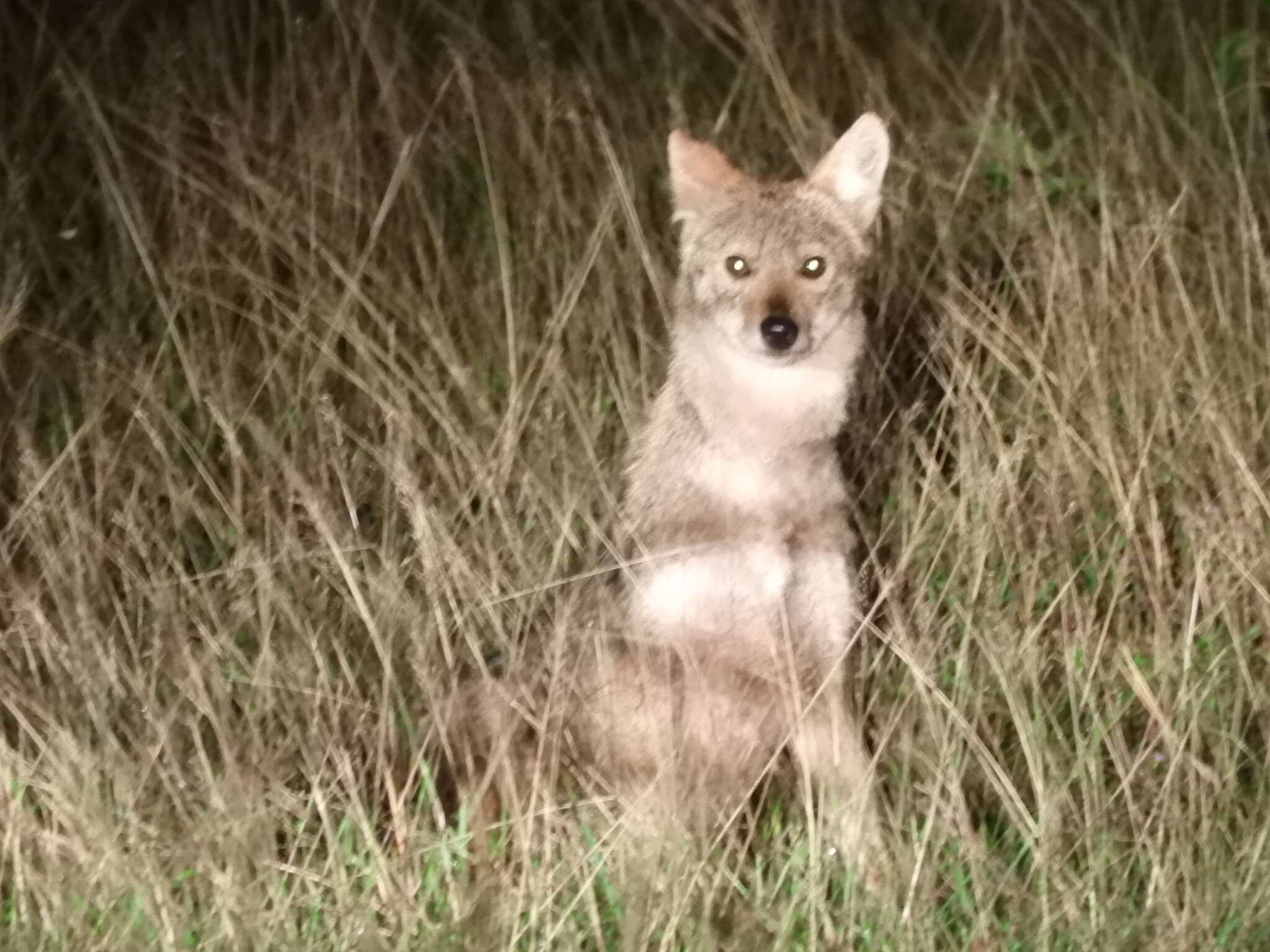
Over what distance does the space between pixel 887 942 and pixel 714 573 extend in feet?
2.83

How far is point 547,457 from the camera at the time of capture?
474cm

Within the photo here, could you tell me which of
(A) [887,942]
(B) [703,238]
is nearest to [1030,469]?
(B) [703,238]

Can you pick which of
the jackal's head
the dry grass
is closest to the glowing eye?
the jackal's head

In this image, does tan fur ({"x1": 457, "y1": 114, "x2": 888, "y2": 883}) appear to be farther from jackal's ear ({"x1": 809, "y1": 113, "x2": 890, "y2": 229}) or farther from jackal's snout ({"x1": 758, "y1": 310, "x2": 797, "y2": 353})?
jackal's ear ({"x1": 809, "y1": 113, "x2": 890, "y2": 229})

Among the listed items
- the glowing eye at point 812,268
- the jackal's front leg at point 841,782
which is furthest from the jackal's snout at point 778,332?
the jackal's front leg at point 841,782

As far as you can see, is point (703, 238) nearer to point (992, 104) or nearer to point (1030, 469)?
point (1030, 469)

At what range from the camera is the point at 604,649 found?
3.98m

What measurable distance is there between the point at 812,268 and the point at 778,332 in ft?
Result: 0.89

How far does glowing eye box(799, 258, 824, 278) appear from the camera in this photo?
4.18m

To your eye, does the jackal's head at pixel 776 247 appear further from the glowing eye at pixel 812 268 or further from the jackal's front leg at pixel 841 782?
the jackal's front leg at pixel 841 782

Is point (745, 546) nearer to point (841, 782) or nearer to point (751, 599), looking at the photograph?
point (751, 599)

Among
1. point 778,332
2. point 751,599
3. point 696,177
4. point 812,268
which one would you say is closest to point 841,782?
point 751,599

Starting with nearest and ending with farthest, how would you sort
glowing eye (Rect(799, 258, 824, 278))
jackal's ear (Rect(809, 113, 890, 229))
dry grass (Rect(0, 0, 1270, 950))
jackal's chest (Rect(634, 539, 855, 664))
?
dry grass (Rect(0, 0, 1270, 950)), jackal's chest (Rect(634, 539, 855, 664)), glowing eye (Rect(799, 258, 824, 278)), jackal's ear (Rect(809, 113, 890, 229))

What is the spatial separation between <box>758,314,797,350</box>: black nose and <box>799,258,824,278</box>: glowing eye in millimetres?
222
